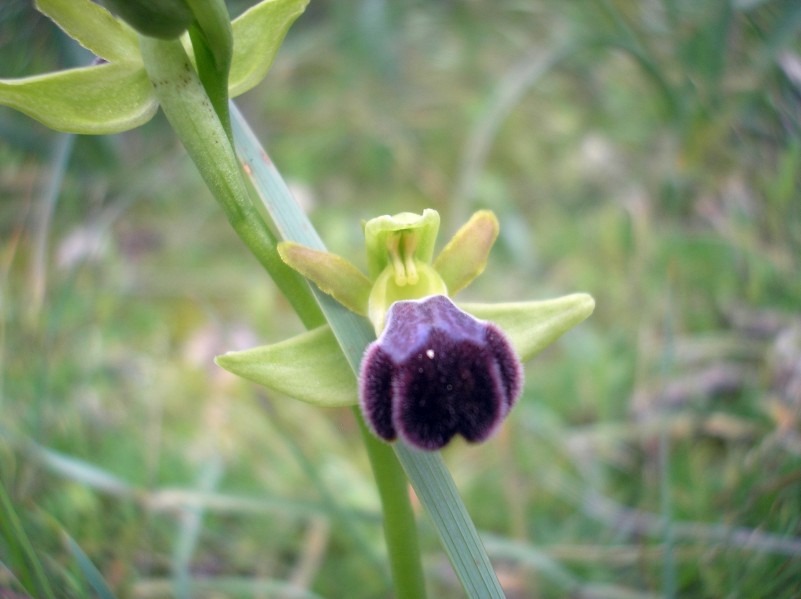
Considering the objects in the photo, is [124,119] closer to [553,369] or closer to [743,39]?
[553,369]

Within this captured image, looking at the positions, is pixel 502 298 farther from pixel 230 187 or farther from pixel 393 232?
pixel 230 187

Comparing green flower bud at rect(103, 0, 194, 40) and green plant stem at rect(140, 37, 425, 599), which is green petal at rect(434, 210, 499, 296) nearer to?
green plant stem at rect(140, 37, 425, 599)

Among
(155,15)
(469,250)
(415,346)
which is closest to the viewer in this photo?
(155,15)

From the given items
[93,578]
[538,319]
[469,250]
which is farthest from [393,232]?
[93,578]

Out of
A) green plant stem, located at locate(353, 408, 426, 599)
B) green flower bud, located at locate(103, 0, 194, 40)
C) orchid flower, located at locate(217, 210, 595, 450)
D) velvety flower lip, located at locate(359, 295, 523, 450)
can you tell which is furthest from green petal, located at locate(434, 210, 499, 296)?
green flower bud, located at locate(103, 0, 194, 40)

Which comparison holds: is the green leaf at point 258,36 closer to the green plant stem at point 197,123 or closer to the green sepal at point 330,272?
the green plant stem at point 197,123

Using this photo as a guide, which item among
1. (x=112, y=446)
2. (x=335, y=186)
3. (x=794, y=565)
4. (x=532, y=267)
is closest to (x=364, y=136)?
(x=335, y=186)
